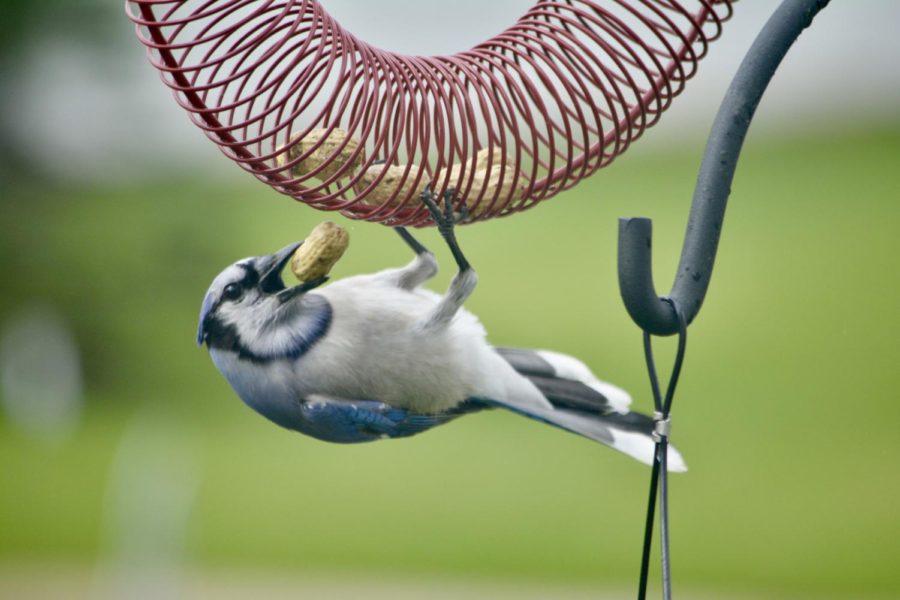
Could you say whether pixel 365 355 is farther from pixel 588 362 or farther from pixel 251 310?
pixel 588 362

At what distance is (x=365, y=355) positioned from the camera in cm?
111

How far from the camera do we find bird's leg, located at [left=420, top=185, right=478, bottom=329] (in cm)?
100

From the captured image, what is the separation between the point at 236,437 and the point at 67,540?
2.26ft

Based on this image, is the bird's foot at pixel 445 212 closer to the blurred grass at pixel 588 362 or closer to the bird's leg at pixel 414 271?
the bird's leg at pixel 414 271

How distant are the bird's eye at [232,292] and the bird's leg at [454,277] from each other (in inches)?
8.2

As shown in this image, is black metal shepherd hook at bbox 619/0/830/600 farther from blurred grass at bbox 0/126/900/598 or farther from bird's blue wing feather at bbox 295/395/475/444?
blurred grass at bbox 0/126/900/598

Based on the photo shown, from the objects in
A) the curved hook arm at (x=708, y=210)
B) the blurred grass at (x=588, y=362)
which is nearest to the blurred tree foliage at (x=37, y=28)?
the blurred grass at (x=588, y=362)

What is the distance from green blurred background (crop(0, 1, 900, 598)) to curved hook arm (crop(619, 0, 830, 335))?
190 centimetres

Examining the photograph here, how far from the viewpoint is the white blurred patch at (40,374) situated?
11.2 feet

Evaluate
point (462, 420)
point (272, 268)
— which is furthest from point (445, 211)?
point (462, 420)

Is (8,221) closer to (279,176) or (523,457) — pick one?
(523,457)

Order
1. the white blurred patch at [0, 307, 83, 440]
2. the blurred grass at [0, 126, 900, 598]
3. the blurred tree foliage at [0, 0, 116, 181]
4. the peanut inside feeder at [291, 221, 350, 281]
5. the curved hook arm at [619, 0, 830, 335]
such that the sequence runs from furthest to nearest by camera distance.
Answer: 1. the white blurred patch at [0, 307, 83, 440]
2. the blurred tree foliage at [0, 0, 116, 181]
3. the blurred grass at [0, 126, 900, 598]
4. the peanut inside feeder at [291, 221, 350, 281]
5. the curved hook arm at [619, 0, 830, 335]

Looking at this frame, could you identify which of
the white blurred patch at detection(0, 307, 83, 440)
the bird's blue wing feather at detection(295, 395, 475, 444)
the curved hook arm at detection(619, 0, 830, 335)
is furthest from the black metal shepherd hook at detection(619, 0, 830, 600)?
the white blurred patch at detection(0, 307, 83, 440)

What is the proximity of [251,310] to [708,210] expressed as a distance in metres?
0.49
